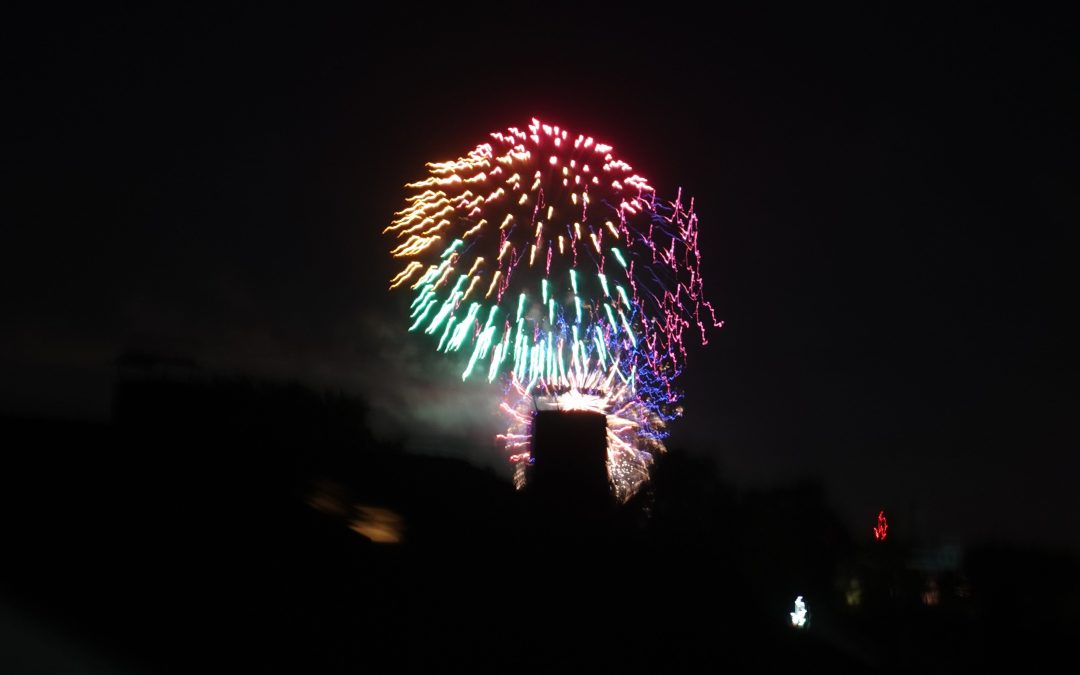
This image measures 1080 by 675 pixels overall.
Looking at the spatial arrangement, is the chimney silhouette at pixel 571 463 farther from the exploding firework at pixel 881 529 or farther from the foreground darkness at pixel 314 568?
the exploding firework at pixel 881 529

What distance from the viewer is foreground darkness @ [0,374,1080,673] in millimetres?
7926

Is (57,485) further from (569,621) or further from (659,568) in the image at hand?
(659,568)

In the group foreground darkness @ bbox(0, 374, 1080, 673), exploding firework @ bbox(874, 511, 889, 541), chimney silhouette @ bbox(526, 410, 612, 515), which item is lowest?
foreground darkness @ bbox(0, 374, 1080, 673)

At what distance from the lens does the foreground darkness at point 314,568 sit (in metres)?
7.93

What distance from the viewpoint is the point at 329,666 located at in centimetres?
873

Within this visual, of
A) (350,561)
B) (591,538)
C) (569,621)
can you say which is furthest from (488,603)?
(591,538)

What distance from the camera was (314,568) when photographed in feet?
32.1

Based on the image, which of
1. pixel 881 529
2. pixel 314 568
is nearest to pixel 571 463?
pixel 314 568

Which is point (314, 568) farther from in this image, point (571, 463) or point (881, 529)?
point (881, 529)

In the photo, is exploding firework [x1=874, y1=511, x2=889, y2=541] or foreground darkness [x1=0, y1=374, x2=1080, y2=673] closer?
foreground darkness [x1=0, y1=374, x2=1080, y2=673]

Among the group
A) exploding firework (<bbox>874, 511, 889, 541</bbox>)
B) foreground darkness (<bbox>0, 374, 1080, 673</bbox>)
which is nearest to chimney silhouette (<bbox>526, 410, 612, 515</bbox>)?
foreground darkness (<bbox>0, 374, 1080, 673</bbox>)

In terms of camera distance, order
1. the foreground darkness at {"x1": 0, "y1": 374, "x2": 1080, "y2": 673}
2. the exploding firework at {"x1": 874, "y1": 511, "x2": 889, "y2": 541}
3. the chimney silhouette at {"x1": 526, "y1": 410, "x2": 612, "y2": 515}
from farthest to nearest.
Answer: the exploding firework at {"x1": 874, "y1": 511, "x2": 889, "y2": 541} → the chimney silhouette at {"x1": 526, "y1": 410, "x2": 612, "y2": 515} → the foreground darkness at {"x1": 0, "y1": 374, "x2": 1080, "y2": 673}

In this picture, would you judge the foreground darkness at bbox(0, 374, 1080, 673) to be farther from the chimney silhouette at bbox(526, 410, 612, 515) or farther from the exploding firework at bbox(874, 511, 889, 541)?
the exploding firework at bbox(874, 511, 889, 541)

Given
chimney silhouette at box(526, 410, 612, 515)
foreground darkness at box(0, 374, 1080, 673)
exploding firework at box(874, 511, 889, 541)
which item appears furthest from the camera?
exploding firework at box(874, 511, 889, 541)
